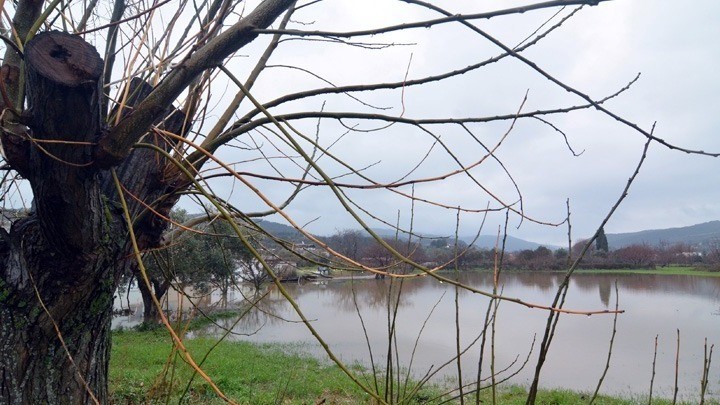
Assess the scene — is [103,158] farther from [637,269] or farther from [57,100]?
[637,269]

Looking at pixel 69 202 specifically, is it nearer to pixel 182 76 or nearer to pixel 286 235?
pixel 182 76

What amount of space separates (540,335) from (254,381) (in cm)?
729

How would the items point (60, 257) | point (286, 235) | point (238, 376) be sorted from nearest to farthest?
1. point (60, 257)
2. point (286, 235)
3. point (238, 376)

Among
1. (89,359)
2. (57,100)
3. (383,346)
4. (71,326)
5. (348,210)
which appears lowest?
(383,346)

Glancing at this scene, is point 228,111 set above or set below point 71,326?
above

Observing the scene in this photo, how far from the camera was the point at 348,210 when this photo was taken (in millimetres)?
781

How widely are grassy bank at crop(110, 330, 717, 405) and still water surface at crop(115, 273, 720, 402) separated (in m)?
A: 0.68

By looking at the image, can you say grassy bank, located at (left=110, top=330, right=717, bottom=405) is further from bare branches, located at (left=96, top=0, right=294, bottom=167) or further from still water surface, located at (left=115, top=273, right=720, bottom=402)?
bare branches, located at (left=96, top=0, right=294, bottom=167)

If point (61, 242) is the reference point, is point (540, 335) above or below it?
below

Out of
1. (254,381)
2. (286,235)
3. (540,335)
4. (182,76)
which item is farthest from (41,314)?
(540,335)

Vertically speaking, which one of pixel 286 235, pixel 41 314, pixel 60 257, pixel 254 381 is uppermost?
pixel 286 235

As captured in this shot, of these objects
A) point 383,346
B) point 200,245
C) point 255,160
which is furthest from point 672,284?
point 255,160

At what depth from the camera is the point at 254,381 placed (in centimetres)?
702

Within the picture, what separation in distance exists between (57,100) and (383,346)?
A: 34.8 ft
